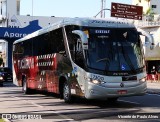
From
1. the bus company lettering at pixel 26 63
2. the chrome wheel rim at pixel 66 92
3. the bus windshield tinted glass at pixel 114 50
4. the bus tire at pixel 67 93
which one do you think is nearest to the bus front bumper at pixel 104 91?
the bus windshield tinted glass at pixel 114 50

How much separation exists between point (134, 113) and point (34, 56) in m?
9.94

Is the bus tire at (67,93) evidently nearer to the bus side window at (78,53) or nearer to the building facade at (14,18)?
the bus side window at (78,53)

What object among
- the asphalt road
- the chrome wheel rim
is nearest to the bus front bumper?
the asphalt road

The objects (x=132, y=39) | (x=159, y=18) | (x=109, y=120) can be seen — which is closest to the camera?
(x=109, y=120)

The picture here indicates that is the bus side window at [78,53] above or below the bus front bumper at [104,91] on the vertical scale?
above

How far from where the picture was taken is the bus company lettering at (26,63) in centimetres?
2346

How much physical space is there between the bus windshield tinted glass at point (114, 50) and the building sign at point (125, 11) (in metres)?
35.6

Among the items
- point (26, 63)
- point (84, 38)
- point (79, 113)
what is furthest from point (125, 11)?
point (79, 113)

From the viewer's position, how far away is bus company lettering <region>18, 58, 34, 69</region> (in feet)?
77.0

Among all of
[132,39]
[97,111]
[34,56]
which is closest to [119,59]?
[132,39]

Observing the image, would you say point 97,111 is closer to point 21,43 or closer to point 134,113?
point 134,113

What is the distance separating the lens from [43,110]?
1540cm

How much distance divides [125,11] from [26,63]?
29883 mm

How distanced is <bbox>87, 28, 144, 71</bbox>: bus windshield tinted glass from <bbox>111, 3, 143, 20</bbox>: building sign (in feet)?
117
